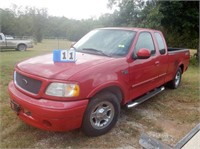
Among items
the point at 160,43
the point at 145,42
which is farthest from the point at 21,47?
the point at 145,42

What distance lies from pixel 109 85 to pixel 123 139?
0.87m

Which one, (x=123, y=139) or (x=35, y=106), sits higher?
(x=35, y=106)

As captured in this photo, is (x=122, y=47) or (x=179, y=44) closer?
(x=122, y=47)

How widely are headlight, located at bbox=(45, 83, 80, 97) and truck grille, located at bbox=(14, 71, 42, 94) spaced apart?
186 millimetres

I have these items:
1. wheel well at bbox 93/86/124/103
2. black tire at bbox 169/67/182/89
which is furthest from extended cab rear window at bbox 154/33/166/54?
wheel well at bbox 93/86/124/103

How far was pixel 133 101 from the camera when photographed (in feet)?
14.8

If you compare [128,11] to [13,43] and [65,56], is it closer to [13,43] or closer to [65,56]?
[65,56]

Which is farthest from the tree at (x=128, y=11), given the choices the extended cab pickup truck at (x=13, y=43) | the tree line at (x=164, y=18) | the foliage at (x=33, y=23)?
the foliage at (x=33, y=23)

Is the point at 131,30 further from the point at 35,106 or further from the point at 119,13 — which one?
the point at 119,13

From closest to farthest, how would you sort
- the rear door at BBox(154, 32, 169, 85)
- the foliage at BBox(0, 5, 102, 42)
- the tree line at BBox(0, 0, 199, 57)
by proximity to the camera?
1. the rear door at BBox(154, 32, 169, 85)
2. the tree line at BBox(0, 0, 199, 57)
3. the foliage at BBox(0, 5, 102, 42)

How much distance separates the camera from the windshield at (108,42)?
4215mm

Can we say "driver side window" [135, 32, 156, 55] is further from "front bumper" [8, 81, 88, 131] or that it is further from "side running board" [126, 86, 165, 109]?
"front bumper" [8, 81, 88, 131]

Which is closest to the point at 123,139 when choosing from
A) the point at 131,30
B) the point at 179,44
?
the point at 131,30

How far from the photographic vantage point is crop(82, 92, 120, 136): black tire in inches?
132
